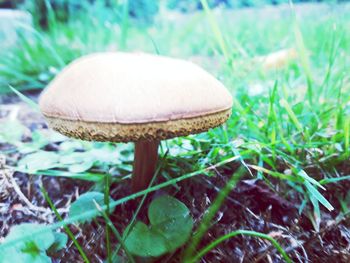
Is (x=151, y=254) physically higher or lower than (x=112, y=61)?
lower

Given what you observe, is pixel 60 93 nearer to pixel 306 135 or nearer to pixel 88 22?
pixel 306 135

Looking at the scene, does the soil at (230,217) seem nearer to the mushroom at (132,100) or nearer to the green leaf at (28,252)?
the green leaf at (28,252)

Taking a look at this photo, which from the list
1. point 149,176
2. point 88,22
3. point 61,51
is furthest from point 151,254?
point 88,22

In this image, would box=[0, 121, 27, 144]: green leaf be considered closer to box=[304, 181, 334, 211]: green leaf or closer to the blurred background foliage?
box=[304, 181, 334, 211]: green leaf

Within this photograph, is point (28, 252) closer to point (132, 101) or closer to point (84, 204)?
point (84, 204)

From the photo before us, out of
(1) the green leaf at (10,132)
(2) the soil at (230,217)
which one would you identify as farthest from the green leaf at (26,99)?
(2) the soil at (230,217)

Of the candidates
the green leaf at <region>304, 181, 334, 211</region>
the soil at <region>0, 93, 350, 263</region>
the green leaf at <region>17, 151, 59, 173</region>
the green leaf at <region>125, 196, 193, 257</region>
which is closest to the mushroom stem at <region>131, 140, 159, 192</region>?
the soil at <region>0, 93, 350, 263</region>

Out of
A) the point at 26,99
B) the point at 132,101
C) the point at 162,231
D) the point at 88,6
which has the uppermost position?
the point at 132,101

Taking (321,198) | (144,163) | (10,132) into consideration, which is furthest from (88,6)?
(321,198)
